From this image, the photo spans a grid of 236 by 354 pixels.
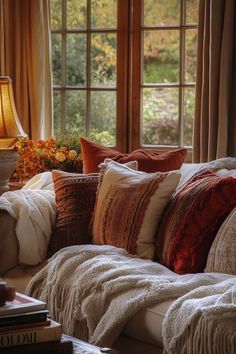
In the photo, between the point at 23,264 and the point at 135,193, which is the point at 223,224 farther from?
the point at 23,264

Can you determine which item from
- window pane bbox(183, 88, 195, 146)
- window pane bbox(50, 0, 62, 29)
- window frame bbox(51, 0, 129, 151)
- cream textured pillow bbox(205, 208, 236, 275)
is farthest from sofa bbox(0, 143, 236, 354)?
window pane bbox(50, 0, 62, 29)

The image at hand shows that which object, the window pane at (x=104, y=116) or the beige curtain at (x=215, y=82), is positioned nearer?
the beige curtain at (x=215, y=82)

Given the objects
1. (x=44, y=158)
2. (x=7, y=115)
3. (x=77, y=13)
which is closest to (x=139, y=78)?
(x=77, y=13)

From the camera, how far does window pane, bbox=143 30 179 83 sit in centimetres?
507

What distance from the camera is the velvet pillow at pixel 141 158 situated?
381cm

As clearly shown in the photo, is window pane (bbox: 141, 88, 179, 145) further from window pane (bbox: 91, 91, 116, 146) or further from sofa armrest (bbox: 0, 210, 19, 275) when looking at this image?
sofa armrest (bbox: 0, 210, 19, 275)

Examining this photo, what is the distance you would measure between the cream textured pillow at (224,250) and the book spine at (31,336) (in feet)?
3.58

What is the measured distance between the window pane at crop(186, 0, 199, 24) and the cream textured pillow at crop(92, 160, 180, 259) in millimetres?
1780

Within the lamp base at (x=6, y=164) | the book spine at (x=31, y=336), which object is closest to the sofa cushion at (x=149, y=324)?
the book spine at (x=31, y=336)

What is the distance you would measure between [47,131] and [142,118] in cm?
69

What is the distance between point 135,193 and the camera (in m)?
3.41

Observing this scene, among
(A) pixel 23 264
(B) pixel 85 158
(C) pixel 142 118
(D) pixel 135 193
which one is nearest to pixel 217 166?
(D) pixel 135 193

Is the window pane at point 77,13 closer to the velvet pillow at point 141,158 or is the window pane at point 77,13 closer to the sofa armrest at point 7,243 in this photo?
the velvet pillow at point 141,158

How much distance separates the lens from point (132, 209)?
3.37 m
